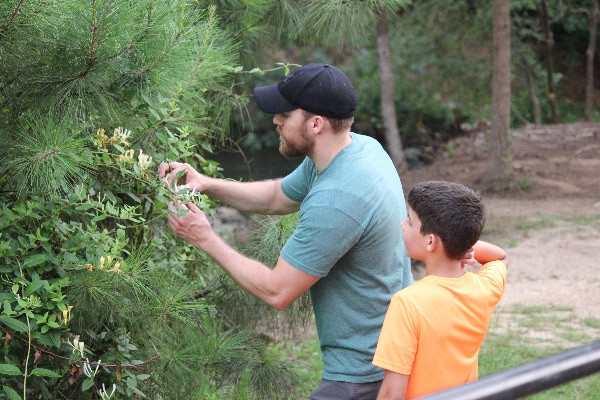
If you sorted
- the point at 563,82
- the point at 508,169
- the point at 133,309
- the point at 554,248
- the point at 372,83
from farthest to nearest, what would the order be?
1. the point at 563,82
2. the point at 372,83
3. the point at 508,169
4. the point at 554,248
5. the point at 133,309

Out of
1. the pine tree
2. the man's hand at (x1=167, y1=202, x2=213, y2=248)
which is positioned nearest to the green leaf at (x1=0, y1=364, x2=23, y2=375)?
the pine tree

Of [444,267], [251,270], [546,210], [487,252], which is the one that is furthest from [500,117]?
[444,267]

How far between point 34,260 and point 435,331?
1143 mm

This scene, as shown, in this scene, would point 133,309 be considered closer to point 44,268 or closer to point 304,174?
point 44,268

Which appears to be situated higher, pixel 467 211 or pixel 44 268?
pixel 467 211

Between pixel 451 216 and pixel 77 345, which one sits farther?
pixel 77 345

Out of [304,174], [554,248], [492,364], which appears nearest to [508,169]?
[554,248]

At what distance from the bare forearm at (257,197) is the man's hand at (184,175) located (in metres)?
0.15

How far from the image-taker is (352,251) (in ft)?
8.71

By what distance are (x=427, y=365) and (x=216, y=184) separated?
1.15m

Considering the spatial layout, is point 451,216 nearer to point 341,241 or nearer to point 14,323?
point 341,241

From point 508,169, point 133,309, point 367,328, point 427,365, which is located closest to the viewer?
point 427,365

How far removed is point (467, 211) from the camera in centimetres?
239

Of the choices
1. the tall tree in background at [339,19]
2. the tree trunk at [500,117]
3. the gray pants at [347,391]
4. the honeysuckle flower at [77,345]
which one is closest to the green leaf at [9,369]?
the honeysuckle flower at [77,345]
